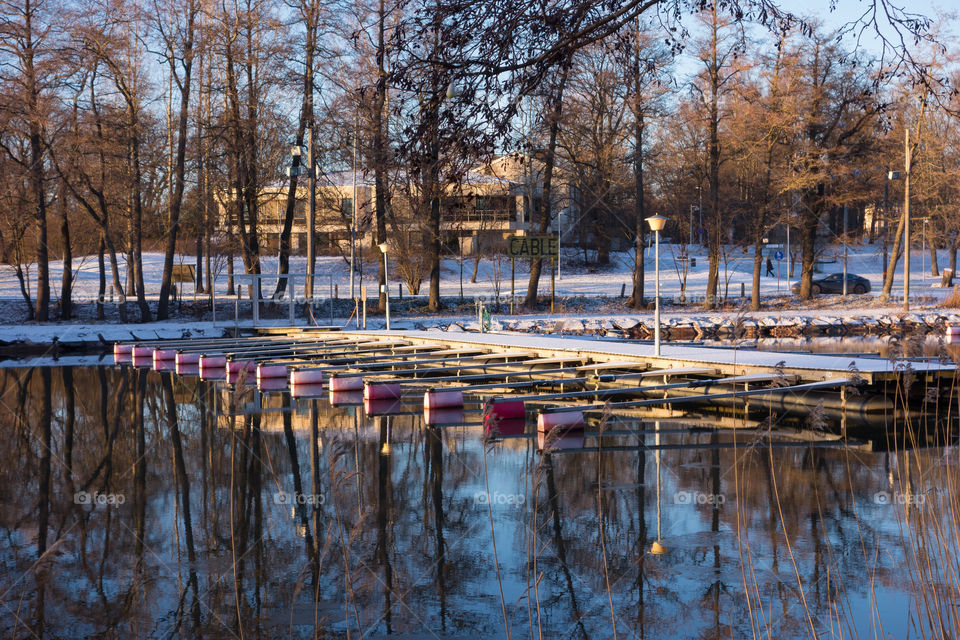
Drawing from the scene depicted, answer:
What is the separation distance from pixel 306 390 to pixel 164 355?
8.14 m

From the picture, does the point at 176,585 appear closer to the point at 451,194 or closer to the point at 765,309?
the point at 451,194

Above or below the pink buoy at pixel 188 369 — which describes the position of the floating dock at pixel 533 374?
above

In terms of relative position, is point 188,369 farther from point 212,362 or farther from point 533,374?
point 533,374

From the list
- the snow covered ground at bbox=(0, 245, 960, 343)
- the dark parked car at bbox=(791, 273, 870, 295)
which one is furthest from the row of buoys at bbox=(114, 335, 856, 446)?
the dark parked car at bbox=(791, 273, 870, 295)

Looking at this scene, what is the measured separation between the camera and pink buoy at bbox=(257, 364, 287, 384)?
60.3 ft

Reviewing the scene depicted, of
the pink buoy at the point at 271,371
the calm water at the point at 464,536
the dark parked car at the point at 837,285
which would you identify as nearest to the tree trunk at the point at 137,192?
the pink buoy at the point at 271,371

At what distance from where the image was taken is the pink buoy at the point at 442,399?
13969 mm

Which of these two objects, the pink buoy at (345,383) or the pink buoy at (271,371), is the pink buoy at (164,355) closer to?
the pink buoy at (271,371)

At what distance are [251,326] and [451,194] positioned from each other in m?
26.3

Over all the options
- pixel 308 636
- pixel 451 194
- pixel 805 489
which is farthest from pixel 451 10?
pixel 805 489

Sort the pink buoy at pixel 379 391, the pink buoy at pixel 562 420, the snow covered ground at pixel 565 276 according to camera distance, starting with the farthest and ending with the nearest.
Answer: the snow covered ground at pixel 565 276 < the pink buoy at pixel 379 391 < the pink buoy at pixel 562 420

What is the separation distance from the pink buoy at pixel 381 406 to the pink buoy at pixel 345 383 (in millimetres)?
1203

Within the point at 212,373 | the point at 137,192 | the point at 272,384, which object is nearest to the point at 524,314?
the point at 137,192

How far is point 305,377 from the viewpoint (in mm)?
17094
